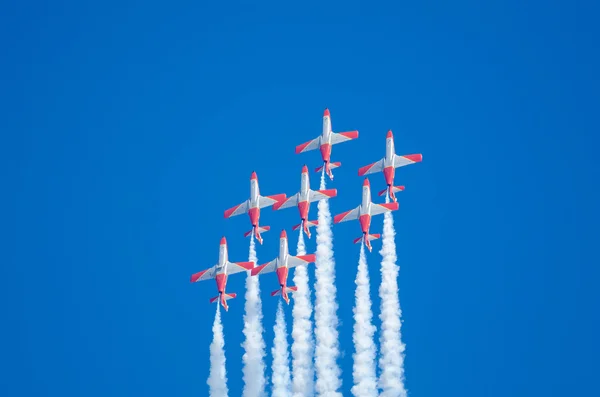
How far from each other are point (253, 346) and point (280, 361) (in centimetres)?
209

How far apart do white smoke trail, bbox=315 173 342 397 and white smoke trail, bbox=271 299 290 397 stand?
98.8 inches

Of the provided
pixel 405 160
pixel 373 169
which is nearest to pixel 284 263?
pixel 373 169

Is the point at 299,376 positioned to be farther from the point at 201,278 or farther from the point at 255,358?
the point at 201,278

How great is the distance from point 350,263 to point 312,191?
44905mm

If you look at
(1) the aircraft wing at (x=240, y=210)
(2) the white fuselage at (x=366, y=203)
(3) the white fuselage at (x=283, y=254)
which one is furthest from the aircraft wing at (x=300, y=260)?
(1) the aircraft wing at (x=240, y=210)

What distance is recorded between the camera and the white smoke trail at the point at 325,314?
99.2 m

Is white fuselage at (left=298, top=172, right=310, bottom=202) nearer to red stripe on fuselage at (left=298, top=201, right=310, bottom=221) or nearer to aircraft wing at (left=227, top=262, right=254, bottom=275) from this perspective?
red stripe on fuselage at (left=298, top=201, right=310, bottom=221)

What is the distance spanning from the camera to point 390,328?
3996 inches

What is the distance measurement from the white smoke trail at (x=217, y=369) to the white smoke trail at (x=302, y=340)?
Answer: 501cm

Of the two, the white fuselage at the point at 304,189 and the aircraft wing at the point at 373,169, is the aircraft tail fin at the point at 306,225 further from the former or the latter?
the aircraft wing at the point at 373,169

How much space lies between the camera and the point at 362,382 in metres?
99.1

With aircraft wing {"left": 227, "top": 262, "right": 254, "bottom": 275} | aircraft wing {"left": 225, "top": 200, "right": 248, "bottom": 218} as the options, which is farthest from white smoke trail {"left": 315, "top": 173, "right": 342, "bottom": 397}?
aircraft wing {"left": 225, "top": 200, "right": 248, "bottom": 218}

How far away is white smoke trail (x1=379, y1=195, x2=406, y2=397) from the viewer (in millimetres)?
99125

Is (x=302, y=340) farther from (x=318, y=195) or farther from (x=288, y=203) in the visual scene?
(x=318, y=195)
